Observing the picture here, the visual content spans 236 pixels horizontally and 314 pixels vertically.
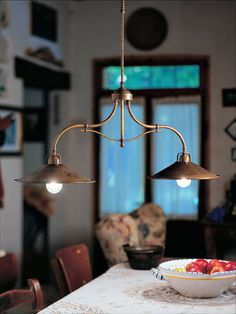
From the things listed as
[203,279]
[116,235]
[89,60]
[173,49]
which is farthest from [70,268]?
[89,60]

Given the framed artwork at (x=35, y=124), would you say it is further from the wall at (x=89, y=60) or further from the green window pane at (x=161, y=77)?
the green window pane at (x=161, y=77)

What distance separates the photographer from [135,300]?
9.59ft

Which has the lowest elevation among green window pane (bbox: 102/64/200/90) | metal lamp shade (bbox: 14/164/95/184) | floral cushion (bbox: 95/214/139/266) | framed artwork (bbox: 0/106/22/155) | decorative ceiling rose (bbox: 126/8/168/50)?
floral cushion (bbox: 95/214/139/266)

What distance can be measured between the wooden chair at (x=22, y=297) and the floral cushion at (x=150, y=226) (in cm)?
281

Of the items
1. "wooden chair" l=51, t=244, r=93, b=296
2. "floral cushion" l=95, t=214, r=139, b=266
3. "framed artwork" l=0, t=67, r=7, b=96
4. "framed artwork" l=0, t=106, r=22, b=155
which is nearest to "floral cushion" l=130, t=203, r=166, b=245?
"floral cushion" l=95, t=214, r=139, b=266

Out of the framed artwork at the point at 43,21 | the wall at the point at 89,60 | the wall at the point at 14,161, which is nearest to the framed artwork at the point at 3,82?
the wall at the point at 14,161

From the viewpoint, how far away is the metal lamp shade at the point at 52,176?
2691 mm

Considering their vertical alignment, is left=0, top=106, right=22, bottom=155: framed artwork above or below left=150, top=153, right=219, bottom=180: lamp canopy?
above

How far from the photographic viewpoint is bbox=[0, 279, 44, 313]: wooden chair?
2.84 m

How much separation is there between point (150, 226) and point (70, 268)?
2230 millimetres

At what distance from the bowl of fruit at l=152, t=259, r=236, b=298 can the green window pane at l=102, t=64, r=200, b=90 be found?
3.87 metres

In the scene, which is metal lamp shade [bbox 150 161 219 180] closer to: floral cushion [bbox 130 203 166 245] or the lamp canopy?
the lamp canopy

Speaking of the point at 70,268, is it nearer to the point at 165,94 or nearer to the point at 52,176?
the point at 52,176

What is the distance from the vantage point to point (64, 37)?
275 inches
